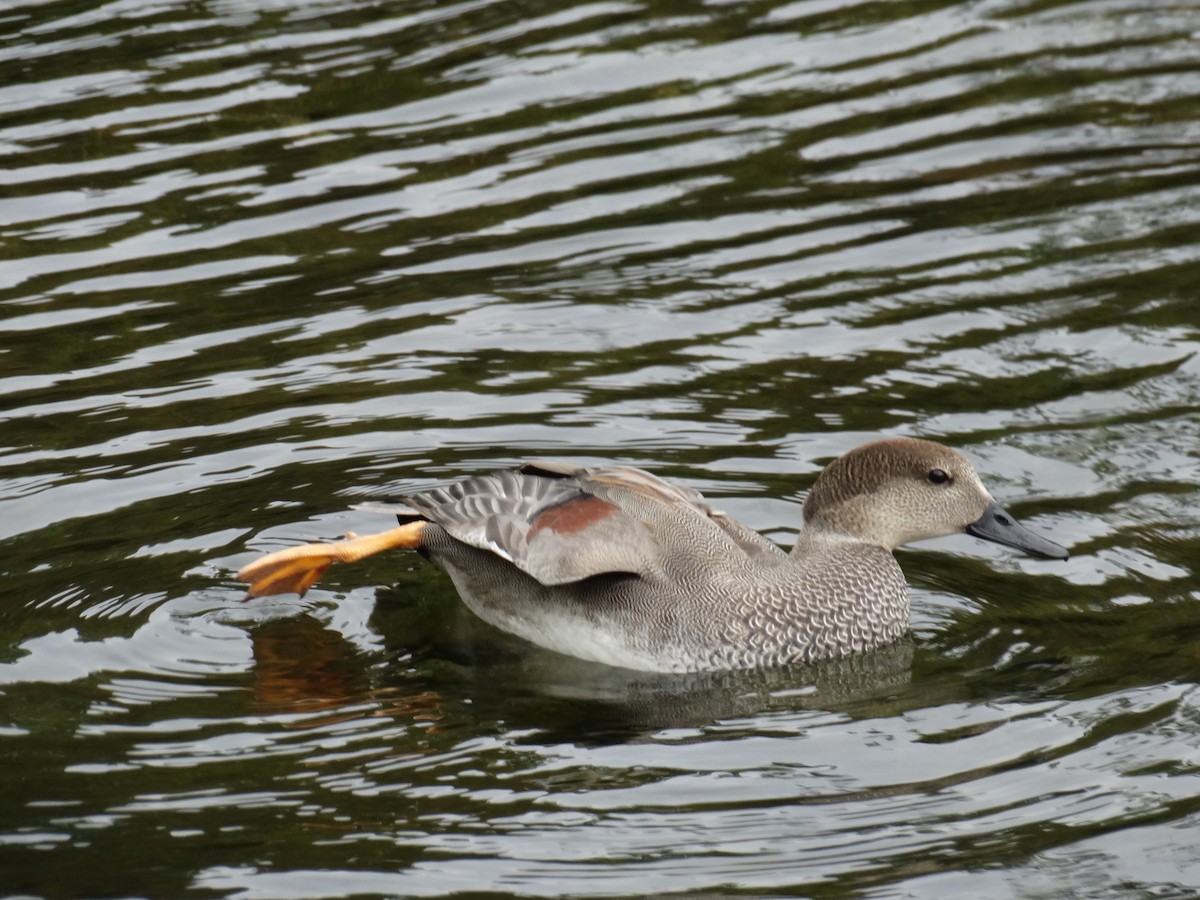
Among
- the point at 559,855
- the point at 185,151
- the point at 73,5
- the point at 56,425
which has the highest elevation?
the point at 73,5

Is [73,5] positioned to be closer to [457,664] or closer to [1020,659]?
[457,664]

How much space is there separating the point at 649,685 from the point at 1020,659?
4.71 ft

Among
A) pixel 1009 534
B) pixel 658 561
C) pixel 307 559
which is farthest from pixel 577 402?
pixel 1009 534

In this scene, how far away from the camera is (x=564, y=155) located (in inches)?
491

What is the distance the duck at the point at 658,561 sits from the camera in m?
7.75

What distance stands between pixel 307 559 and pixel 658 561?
1.39m

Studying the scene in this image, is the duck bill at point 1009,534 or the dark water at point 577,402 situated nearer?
the dark water at point 577,402

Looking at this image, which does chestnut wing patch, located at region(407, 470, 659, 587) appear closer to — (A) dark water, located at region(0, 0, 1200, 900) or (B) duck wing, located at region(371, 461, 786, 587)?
(B) duck wing, located at region(371, 461, 786, 587)

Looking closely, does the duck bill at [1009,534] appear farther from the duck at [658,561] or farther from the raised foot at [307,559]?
the raised foot at [307,559]

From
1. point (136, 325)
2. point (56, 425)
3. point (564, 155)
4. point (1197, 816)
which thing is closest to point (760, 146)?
point (564, 155)

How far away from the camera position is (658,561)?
310 inches


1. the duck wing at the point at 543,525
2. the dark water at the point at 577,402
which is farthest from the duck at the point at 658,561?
the dark water at the point at 577,402

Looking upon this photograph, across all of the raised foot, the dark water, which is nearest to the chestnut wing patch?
the raised foot

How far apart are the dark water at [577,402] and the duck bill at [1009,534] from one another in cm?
25
